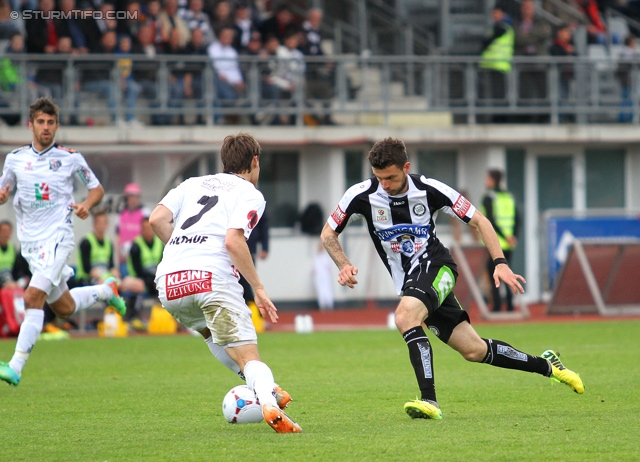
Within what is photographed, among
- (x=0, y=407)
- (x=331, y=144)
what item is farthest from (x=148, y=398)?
(x=331, y=144)

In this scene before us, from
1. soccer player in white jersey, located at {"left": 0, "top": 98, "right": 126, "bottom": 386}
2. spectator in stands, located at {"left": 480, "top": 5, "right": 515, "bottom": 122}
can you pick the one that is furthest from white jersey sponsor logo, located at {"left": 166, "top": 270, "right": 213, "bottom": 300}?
spectator in stands, located at {"left": 480, "top": 5, "right": 515, "bottom": 122}

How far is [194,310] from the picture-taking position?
6730 mm

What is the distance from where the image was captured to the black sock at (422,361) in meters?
6.99

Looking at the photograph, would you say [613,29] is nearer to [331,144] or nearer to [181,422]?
[331,144]

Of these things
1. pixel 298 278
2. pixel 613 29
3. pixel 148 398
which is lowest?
pixel 298 278

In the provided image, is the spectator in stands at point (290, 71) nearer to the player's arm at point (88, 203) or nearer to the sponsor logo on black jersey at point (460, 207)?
the player's arm at point (88, 203)

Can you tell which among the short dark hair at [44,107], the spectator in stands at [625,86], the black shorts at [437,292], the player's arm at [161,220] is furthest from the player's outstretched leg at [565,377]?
the spectator in stands at [625,86]

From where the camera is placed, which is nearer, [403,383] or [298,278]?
[403,383]

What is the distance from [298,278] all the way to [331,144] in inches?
109

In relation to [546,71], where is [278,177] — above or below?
below

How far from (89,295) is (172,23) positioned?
35.4ft

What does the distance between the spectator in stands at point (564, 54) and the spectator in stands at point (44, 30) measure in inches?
379

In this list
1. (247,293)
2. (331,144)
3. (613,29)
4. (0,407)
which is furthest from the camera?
(613,29)

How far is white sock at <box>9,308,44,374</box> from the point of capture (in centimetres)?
934
